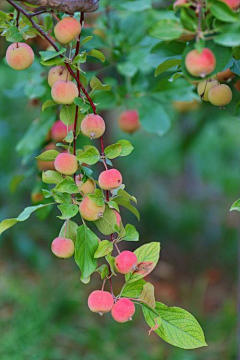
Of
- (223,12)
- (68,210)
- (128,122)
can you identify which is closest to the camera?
(223,12)

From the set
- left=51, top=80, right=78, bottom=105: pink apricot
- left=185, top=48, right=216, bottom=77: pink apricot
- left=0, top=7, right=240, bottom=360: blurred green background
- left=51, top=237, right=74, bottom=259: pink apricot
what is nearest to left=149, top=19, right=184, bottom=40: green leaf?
left=185, top=48, right=216, bottom=77: pink apricot

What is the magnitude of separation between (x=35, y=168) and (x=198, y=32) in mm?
621

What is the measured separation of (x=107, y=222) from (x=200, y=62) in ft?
0.62

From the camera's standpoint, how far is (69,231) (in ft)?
1.70

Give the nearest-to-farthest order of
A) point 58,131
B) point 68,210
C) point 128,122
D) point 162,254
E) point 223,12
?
point 223,12 < point 68,210 < point 58,131 < point 128,122 < point 162,254

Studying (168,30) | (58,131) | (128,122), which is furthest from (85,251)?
(128,122)

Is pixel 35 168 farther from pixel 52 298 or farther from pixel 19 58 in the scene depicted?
pixel 52 298

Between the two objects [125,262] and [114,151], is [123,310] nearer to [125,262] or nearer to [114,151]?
[125,262]

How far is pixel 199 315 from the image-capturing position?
1876 mm

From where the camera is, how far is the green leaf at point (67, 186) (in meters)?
0.49

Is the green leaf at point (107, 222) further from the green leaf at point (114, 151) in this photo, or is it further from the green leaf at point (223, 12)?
the green leaf at point (223, 12)

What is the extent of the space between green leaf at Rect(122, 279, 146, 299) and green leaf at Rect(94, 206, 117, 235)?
6 cm

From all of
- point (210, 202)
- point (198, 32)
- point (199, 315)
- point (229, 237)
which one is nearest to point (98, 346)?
point (199, 315)

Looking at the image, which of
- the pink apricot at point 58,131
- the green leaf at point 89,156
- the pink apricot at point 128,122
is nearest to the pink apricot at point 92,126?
the green leaf at point 89,156
